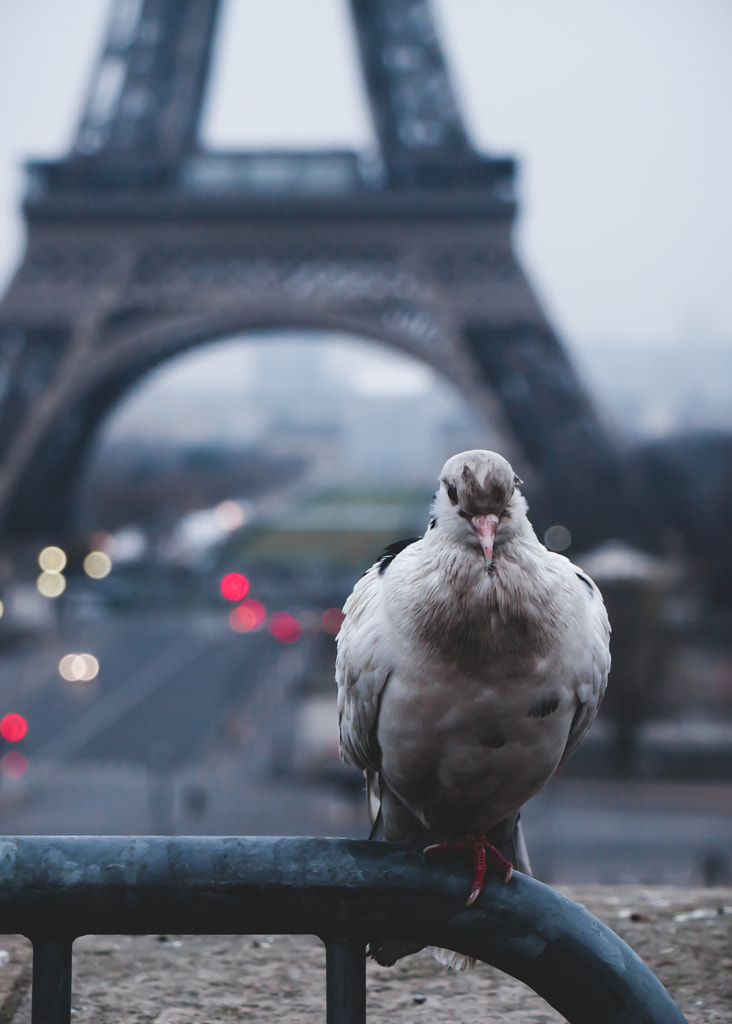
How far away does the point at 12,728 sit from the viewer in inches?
814

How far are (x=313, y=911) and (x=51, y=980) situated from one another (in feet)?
1.32

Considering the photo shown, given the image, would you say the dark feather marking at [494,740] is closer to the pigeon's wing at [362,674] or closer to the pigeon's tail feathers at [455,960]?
the pigeon's wing at [362,674]

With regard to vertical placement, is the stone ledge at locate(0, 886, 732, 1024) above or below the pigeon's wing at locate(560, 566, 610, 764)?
below

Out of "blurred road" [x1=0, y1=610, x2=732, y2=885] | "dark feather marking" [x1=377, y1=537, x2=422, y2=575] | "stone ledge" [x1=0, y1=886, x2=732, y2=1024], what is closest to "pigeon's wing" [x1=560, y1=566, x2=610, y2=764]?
"dark feather marking" [x1=377, y1=537, x2=422, y2=575]

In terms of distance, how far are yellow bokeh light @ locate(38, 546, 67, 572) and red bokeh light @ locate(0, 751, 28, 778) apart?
1473 centimetres

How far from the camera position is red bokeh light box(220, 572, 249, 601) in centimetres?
3638

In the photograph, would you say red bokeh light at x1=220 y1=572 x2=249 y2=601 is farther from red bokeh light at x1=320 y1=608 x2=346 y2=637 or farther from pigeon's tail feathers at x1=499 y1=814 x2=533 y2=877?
pigeon's tail feathers at x1=499 y1=814 x2=533 y2=877

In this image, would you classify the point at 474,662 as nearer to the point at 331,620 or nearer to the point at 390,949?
the point at 390,949

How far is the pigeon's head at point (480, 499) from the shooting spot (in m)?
2.18

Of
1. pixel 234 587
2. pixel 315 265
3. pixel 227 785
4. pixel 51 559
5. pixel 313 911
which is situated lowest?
pixel 227 785

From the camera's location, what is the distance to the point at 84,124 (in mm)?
28125

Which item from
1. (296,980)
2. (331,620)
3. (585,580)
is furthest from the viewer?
(331,620)

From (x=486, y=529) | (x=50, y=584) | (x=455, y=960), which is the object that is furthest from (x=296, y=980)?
(x=50, y=584)

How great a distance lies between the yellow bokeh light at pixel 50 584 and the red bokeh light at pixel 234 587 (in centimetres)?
552
